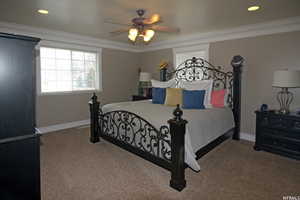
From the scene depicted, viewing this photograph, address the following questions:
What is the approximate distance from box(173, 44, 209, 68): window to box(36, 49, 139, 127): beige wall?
5.40 ft

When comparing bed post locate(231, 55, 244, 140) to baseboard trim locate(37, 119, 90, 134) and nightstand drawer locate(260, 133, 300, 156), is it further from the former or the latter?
baseboard trim locate(37, 119, 90, 134)

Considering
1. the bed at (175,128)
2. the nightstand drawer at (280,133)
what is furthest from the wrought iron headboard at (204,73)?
the nightstand drawer at (280,133)

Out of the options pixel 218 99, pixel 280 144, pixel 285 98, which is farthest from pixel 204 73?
pixel 280 144

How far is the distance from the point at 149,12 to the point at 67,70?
2.89 m

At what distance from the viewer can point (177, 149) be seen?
81.6 inches

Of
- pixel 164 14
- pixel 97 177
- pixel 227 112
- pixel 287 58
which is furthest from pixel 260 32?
pixel 97 177

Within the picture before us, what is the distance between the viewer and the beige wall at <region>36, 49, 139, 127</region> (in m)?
4.31

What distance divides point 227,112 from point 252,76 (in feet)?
3.30

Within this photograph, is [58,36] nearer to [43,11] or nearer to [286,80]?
[43,11]

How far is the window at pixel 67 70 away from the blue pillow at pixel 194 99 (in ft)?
9.69

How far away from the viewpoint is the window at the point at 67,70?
4266mm

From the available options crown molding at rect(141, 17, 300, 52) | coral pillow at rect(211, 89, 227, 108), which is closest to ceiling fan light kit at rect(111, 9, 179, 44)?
coral pillow at rect(211, 89, 227, 108)

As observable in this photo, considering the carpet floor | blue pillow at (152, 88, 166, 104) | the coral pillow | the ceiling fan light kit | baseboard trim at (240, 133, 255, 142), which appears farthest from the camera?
blue pillow at (152, 88, 166, 104)

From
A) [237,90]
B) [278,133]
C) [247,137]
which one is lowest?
[247,137]
